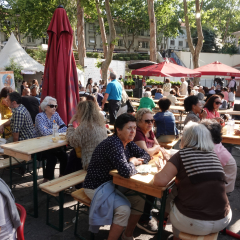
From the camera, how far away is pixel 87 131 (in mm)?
3715

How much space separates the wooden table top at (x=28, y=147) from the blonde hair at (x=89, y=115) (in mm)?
609

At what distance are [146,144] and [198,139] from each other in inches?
53.9

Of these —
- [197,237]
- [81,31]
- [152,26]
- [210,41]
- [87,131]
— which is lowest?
[197,237]

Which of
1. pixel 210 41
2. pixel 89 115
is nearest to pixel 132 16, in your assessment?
pixel 210 41

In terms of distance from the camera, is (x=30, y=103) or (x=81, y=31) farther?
(x=81, y=31)

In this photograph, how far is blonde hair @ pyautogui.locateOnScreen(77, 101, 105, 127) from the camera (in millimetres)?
3746

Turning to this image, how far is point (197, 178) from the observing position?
236 centimetres

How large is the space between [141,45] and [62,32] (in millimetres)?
60989

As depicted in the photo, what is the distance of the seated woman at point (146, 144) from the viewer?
11.6ft

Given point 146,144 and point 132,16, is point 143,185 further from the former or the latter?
point 132,16

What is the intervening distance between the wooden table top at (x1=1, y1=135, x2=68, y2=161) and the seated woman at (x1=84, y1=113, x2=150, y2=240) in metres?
1.09

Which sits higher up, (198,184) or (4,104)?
(4,104)

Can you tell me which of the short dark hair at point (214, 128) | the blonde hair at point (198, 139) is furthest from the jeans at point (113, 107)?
the blonde hair at point (198, 139)

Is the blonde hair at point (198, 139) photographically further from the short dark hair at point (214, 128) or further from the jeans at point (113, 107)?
the jeans at point (113, 107)
